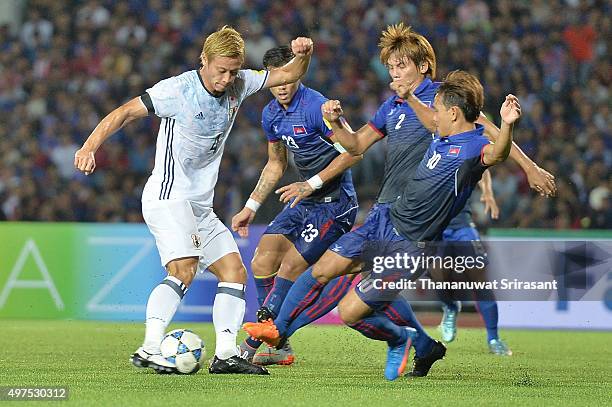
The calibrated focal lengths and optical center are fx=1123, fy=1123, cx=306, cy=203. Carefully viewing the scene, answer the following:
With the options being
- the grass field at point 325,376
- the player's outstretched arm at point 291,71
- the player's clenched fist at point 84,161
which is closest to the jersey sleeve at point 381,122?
the player's outstretched arm at point 291,71

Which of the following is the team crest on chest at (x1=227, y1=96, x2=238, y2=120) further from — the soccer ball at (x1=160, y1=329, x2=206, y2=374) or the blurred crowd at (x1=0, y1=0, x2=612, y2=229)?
the blurred crowd at (x1=0, y1=0, x2=612, y2=229)

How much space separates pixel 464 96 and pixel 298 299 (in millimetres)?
1741

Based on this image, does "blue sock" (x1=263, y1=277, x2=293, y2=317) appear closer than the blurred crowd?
Yes

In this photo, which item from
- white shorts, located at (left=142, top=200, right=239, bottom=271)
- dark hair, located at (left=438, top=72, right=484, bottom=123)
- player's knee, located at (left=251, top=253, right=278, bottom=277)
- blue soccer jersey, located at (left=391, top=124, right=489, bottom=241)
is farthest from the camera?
player's knee, located at (left=251, top=253, right=278, bottom=277)

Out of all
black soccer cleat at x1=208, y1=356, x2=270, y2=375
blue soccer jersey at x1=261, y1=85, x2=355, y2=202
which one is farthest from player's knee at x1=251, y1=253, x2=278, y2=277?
black soccer cleat at x1=208, y1=356, x2=270, y2=375

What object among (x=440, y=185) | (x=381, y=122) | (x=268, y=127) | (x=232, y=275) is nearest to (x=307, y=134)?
(x=268, y=127)

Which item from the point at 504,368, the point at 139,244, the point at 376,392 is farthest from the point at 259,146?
the point at 376,392

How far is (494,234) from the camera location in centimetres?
1268

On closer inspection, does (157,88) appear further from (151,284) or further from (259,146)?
(259,146)

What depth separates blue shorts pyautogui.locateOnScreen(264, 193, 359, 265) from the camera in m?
8.34

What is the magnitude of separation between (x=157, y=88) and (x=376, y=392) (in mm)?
2365

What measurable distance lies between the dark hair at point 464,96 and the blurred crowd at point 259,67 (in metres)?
7.11

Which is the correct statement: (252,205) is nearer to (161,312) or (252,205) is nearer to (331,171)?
(331,171)

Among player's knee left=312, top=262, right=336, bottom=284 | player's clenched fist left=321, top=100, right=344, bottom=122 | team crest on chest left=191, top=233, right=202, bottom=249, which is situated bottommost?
player's knee left=312, top=262, right=336, bottom=284
